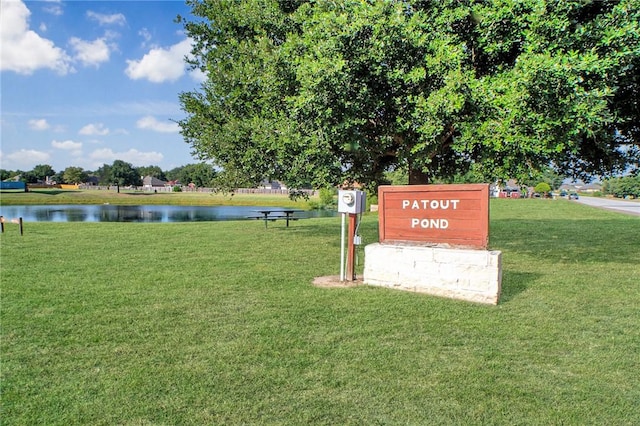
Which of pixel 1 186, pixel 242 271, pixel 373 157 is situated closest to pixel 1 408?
pixel 242 271

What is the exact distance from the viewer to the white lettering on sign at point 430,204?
6605 millimetres

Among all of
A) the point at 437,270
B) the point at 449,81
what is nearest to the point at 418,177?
the point at 449,81

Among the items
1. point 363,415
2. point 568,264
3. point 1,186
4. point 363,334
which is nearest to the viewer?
point 363,415

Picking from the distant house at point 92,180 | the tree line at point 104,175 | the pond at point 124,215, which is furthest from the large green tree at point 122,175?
the pond at point 124,215

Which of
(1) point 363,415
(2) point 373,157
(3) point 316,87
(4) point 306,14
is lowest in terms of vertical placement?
(1) point 363,415

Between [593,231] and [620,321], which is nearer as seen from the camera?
[620,321]

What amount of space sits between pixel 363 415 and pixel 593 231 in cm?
1627

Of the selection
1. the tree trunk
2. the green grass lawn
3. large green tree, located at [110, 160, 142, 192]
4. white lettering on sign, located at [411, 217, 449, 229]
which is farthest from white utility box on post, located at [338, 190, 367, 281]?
large green tree, located at [110, 160, 142, 192]

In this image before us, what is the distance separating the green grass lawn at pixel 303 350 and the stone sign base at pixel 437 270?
0.30 meters

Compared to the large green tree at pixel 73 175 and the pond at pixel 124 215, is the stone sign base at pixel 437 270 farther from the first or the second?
the large green tree at pixel 73 175

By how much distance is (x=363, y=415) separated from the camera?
3.10 meters

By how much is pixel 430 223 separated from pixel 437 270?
2.58 feet

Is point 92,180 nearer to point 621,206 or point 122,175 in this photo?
point 122,175

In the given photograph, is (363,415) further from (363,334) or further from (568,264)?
(568,264)
